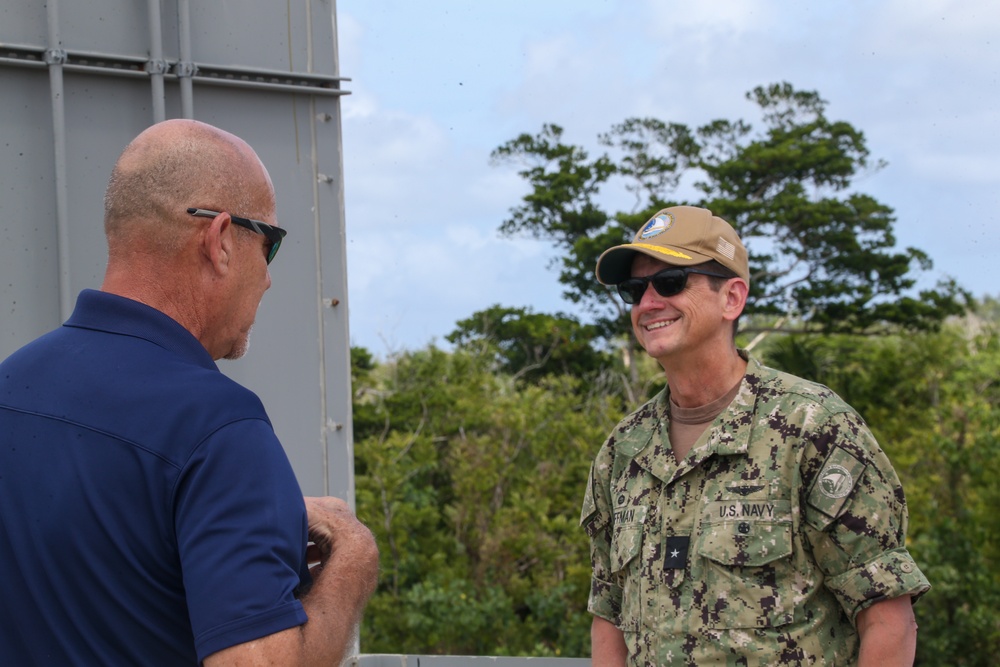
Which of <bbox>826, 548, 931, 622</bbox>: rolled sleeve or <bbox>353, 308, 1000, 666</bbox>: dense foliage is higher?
<bbox>826, 548, 931, 622</bbox>: rolled sleeve

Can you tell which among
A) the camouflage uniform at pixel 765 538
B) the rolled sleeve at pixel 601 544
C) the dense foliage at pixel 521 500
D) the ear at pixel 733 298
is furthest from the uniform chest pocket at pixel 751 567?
the dense foliage at pixel 521 500

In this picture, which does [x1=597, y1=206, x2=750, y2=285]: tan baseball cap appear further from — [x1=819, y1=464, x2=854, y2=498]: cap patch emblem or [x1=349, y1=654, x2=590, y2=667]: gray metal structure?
[x1=349, y1=654, x2=590, y2=667]: gray metal structure

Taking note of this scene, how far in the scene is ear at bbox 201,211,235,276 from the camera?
1600mm

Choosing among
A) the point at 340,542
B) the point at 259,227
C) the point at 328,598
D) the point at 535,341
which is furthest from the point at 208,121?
the point at 535,341

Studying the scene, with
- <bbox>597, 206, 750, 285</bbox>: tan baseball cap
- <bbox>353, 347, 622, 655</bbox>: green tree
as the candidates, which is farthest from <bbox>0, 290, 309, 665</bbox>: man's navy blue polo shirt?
<bbox>353, 347, 622, 655</bbox>: green tree

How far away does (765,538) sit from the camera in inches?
95.7

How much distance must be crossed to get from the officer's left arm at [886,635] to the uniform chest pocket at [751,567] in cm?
16

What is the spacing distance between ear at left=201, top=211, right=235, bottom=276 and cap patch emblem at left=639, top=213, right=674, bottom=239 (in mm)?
1429

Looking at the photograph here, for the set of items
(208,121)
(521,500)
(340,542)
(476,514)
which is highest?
(208,121)

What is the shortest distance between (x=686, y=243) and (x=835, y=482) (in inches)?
28.3

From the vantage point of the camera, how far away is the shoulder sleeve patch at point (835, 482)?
7.73 feet

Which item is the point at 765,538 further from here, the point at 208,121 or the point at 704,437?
the point at 208,121

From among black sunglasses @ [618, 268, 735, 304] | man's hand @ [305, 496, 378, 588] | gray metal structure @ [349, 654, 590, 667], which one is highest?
black sunglasses @ [618, 268, 735, 304]

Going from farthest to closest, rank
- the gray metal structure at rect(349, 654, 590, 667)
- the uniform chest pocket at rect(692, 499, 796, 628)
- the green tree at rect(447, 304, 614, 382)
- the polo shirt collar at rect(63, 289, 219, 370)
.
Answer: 1. the green tree at rect(447, 304, 614, 382)
2. the gray metal structure at rect(349, 654, 590, 667)
3. the uniform chest pocket at rect(692, 499, 796, 628)
4. the polo shirt collar at rect(63, 289, 219, 370)
